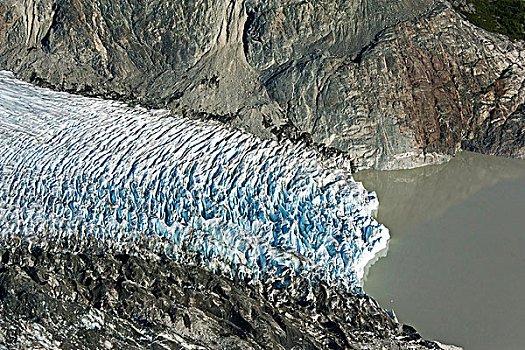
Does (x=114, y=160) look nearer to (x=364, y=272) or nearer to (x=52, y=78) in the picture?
(x=52, y=78)

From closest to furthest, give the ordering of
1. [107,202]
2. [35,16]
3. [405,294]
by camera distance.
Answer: [405,294]
[107,202]
[35,16]

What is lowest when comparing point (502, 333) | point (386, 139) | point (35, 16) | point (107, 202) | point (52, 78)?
point (502, 333)

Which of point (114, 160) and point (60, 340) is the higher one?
point (114, 160)

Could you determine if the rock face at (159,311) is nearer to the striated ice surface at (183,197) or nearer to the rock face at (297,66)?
the striated ice surface at (183,197)

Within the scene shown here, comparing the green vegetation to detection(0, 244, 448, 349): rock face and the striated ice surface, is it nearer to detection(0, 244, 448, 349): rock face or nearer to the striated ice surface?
the striated ice surface

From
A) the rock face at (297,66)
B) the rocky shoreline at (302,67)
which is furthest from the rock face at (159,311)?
the rock face at (297,66)

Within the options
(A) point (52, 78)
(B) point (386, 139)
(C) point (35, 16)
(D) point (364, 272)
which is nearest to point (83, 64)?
(A) point (52, 78)
